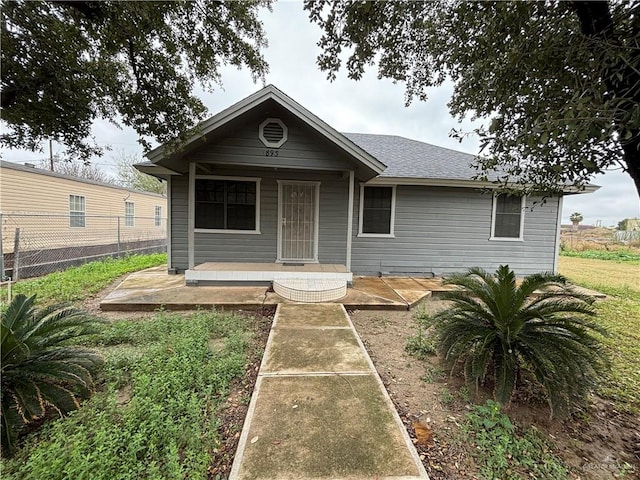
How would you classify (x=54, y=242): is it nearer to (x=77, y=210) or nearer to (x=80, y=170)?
(x=77, y=210)

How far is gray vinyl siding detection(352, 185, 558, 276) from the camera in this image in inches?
304

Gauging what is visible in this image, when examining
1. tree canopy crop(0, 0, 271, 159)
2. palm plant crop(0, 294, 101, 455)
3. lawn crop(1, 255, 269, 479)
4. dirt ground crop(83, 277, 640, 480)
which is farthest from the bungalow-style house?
palm plant crop(0, 294, 101, 455)

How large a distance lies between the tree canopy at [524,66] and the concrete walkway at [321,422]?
2226 mm

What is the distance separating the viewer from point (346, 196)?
7.32 meters

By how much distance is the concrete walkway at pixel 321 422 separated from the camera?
5.56 feet

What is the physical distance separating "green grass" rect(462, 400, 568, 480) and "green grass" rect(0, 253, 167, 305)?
667 cm

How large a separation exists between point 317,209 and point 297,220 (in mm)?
591

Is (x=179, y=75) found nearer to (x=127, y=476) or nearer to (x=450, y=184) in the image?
(x=127, y=476)

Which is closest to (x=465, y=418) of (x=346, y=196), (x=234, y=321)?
(x=234, y=321)

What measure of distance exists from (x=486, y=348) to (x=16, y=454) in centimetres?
358

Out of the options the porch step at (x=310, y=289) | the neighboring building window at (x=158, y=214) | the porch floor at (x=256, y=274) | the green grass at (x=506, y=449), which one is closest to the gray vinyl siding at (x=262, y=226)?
the porch floor at (x=256, y=274)

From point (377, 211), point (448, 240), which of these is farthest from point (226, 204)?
point (448, 240)

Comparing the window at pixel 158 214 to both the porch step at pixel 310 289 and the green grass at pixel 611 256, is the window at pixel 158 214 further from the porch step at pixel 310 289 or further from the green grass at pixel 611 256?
the green grass at pixel 611 256

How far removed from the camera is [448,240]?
26.0ft
